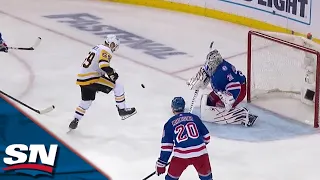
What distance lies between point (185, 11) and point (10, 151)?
15.7ft

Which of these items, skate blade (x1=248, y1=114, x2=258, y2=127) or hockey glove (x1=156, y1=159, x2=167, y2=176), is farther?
skate blade (x1=248, y1=114, x2=258, y2=127)

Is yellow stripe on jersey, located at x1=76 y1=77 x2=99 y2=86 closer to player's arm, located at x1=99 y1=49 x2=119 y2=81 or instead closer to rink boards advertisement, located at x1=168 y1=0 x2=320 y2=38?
player's arm, located at x1=99 y1=49 x2=119 y2=81

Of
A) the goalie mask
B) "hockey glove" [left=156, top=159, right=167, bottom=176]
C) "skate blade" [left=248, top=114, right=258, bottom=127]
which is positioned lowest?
"skate blade" [left=248, top=114, right=258, bottom=127]

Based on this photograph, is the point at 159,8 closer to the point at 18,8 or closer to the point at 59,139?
the point at 18,8

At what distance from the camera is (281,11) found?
7.85 metres

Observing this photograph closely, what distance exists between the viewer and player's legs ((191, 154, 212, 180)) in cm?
411

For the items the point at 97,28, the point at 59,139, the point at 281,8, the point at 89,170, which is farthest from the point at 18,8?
the point at 89,170

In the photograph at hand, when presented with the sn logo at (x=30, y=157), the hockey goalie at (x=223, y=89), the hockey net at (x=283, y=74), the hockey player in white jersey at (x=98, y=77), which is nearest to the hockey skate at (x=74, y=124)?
the hockey player in white jersey at (x=98, y=77)

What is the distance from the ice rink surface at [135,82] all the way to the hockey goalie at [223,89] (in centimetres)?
9

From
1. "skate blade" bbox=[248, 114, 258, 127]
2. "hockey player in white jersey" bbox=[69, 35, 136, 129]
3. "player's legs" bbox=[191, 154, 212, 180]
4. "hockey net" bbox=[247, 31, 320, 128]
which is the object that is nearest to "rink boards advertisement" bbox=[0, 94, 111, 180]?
"hockey player in white jersey" bbox=[69, 35, 136, 129]

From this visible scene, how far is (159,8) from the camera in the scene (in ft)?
32.5

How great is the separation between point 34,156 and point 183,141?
1611 mm

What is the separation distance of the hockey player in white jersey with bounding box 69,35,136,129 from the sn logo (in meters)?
0.42

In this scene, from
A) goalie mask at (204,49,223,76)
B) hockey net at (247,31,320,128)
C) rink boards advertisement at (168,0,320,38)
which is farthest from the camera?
rink boards advertisement at (168,0,320,38)
